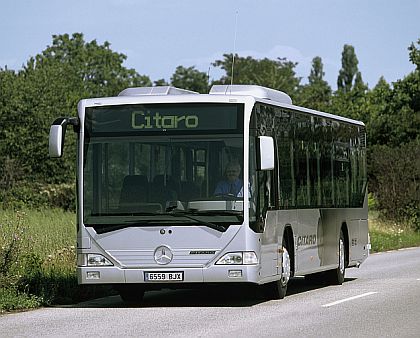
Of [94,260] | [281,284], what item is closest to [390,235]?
[281,284]

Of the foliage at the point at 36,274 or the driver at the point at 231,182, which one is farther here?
the foliage at the point at 36,274

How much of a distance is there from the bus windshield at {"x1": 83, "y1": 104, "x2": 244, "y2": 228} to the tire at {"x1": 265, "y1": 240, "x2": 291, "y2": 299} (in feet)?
6.29

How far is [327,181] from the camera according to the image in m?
21.9

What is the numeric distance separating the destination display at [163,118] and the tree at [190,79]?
111m

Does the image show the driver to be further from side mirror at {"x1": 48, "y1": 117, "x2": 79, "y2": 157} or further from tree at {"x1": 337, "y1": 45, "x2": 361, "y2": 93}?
tree at {"x1": 337, "y1": 45, "x2": 361, "y2": 93}

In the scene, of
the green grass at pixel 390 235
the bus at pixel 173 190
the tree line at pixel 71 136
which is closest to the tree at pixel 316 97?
the tree line at pixel 71 136

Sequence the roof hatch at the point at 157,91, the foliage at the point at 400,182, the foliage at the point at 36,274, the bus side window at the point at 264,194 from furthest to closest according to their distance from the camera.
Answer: the foliage at the point at 400,182 < the roof hatch at the point at 157,91 < the foliage at the point at 36,274 < the bus side window at the point at 264,194

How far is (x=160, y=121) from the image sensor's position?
17641 millimetres

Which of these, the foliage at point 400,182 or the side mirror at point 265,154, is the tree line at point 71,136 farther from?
the side mirror at point 265,154

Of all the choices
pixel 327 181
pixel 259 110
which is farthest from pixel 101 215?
pixel 327 181

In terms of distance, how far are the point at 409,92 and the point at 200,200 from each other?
56783 millimetres

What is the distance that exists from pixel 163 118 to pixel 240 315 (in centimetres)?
330

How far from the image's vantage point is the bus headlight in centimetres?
1736

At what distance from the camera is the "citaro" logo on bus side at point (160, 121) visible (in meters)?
17.6
